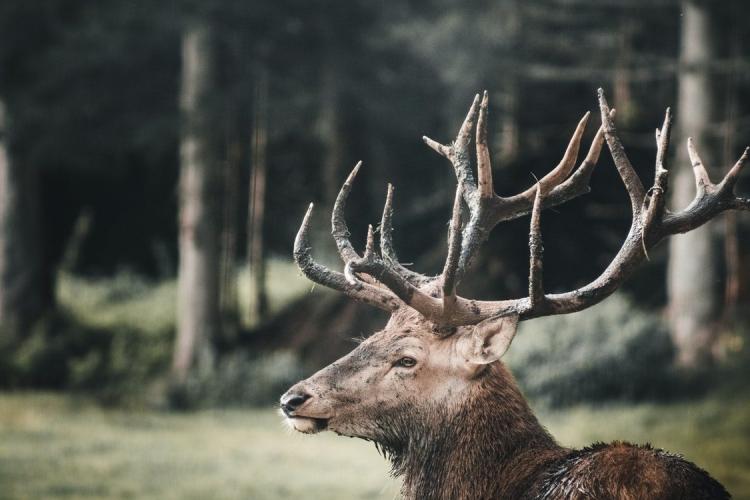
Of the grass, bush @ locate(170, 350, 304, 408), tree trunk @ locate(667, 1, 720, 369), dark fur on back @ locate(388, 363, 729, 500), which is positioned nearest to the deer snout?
dark fur on back @ locate(388, 363, 729, 500)

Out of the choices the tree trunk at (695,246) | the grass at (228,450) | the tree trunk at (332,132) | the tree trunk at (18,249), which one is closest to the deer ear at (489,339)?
the grass at (228,450)

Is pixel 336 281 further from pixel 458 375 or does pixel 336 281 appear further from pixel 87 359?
pixel 87 359

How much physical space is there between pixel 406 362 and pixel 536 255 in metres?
0.65

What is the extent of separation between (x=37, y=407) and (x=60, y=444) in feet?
6.23

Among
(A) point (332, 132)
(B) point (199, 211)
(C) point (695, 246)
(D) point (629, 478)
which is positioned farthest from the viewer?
(A) point (332, 132)

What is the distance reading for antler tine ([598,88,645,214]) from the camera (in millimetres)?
3836

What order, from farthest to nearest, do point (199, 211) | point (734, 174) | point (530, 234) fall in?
point (199, 211)
point (734, 174)
point (530, 234)

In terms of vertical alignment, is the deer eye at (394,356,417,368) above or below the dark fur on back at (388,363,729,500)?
above

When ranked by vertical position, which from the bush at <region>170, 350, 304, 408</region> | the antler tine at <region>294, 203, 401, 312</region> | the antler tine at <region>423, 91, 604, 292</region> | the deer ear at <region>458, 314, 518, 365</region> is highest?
the antler tine at <region>423, 91, 604, 292</region>

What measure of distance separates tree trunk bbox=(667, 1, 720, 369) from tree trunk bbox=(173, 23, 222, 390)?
533 centimetres

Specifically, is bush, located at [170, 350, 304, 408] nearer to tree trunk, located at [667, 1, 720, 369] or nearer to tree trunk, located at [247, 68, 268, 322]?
tree trunk, located at [247, 68, 268, 322]

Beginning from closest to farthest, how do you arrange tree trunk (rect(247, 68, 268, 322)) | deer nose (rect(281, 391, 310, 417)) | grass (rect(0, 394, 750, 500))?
deer nose (rect(281, 391, 310, 417))
grass (rect(0, 394, 750, 500))
tree trunk (rect(247, 68, 268, 322))

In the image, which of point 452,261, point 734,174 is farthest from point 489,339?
point 734,174

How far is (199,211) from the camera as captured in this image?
13.0m
